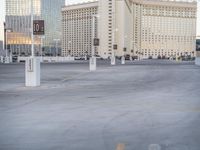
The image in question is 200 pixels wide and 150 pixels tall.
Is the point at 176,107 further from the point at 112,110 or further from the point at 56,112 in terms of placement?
the point at 56,112

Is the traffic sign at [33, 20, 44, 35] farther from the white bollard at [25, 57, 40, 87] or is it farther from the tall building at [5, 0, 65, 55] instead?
the tall building at [5, 0, 65, 55]

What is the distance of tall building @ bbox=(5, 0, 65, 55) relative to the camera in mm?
123625

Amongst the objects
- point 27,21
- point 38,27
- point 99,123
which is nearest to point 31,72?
point 38,27

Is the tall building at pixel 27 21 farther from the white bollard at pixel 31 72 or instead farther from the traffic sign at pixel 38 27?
the white bollard at pixel 31 72

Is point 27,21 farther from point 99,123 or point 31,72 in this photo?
point 99,123

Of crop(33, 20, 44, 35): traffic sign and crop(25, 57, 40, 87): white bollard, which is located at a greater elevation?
crop(33, 20, 44, 35): traffic sign

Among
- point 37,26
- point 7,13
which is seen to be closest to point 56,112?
point 37,26

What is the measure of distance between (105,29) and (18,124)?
170125mm

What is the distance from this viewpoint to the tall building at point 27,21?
124 metres

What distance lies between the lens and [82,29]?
192250 mm

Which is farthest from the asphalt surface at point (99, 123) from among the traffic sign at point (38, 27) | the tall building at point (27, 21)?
the tall building at point (27, 21)

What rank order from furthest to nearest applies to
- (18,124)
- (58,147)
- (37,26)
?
(37,26) → (18,124) → (58,147)

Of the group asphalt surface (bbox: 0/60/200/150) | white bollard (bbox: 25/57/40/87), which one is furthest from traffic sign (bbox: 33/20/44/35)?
asphalt surface (bbox: 0/60/200/150)

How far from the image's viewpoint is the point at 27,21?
497 ft
